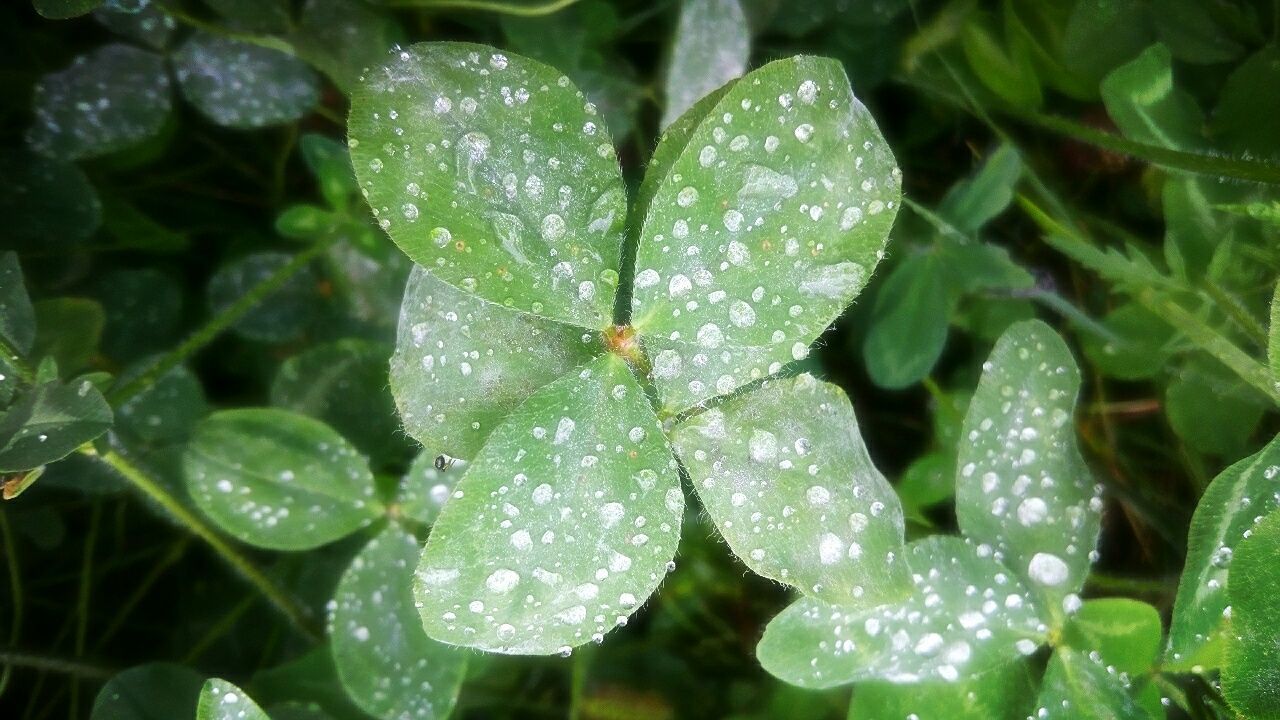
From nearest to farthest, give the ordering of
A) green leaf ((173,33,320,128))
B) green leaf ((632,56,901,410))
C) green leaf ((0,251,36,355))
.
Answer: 1. green leaf ((632,56,901,410))
2. green leaf ((0,251,36,355))
3. green leaf ((173,33,320,128))

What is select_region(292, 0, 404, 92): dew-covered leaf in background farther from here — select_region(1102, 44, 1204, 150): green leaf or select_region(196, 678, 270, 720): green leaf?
select_region(1102, 44, 1204, 150): green leaf

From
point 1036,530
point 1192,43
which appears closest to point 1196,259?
point 1192,43

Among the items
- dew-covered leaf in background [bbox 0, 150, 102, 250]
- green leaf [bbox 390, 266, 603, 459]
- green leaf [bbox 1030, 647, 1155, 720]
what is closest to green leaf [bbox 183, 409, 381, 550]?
green leaf [bbox 390, 266, 603, 459]

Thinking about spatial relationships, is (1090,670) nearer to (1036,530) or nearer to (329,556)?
(1036,530)

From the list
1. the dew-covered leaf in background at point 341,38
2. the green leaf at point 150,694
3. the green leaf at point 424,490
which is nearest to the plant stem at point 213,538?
the green leaf at point 150,694

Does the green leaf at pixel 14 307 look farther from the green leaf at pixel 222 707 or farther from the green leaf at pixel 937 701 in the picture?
the green leaf at pixel 937 701

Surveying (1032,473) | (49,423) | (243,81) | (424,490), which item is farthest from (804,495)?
(243,81)

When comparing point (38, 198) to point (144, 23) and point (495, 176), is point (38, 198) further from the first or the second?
point (495, 176)
